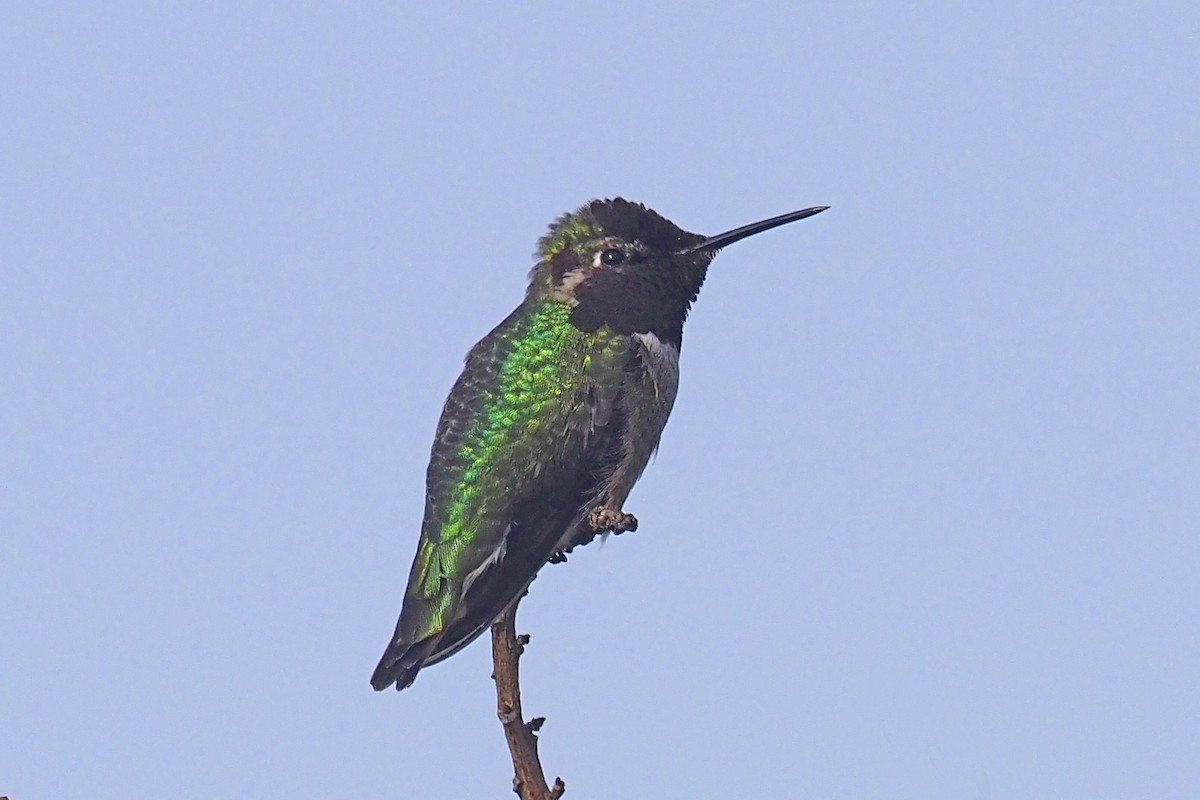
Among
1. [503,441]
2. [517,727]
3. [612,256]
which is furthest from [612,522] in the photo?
[612,256]

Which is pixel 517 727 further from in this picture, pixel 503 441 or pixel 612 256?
pixel 612 256

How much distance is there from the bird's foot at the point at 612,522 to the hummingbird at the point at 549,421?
523 mm

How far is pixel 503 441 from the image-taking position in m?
7.03

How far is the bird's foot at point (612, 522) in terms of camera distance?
565cm

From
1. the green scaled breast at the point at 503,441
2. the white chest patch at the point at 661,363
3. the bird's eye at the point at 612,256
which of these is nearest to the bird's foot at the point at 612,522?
the green scaled breast at the point at 503,441

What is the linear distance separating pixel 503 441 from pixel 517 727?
2174 mm

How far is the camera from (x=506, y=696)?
5.18 metres

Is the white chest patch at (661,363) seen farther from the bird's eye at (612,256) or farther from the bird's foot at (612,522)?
the bird's foot at (612,522)

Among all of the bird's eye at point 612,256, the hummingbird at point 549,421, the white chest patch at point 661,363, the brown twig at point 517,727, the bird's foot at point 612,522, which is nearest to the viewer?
the brown twig at point 517,727

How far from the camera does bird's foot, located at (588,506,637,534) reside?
222 inches

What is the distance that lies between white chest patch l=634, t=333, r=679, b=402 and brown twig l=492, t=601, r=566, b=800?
2433mm

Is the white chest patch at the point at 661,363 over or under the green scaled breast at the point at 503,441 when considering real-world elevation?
over

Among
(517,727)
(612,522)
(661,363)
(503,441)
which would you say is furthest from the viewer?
(661,363)

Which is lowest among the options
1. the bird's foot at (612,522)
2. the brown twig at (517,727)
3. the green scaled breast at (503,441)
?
the brown twig at (517,727)
